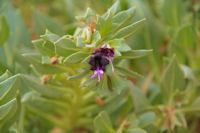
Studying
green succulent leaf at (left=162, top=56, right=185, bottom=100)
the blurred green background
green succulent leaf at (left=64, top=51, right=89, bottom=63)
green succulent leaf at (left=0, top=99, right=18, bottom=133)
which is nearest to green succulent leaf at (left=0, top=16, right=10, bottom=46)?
the blurred green background

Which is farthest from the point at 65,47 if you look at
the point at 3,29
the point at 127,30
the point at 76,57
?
the point at 3,29

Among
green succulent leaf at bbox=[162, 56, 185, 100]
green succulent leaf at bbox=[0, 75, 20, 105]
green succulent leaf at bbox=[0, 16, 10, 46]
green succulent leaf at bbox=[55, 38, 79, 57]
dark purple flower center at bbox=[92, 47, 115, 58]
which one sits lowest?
green succulent leaf at bbox=[162, 56, 185, 100]

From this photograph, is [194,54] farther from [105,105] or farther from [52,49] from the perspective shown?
[52,49]

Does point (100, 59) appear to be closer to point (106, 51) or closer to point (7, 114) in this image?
point (106, 51)

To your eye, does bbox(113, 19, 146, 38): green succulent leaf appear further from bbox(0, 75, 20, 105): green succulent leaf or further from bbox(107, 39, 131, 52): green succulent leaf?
bbox(0, 75, 20, 105): green succulent leaf

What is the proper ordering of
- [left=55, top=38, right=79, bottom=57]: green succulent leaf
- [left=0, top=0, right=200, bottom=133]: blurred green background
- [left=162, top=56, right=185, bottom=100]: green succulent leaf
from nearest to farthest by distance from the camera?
[left=55, top=38, right=79, bottom=57]: green succulent leaf < [left=162, top=56, right=185, bottom=100]: green succulent leaf < [left=0, top=0, right=200, bottom=133]: blurred green background

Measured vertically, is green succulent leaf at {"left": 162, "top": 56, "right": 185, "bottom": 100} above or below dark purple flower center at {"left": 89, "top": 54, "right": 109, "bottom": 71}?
below

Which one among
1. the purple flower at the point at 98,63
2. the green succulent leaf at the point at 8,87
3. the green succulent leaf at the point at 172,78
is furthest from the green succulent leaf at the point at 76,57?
the green succulent leaf at the point at 172,78

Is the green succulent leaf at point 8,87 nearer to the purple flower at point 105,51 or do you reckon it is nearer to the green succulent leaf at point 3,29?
the purple flower at point 105,51
